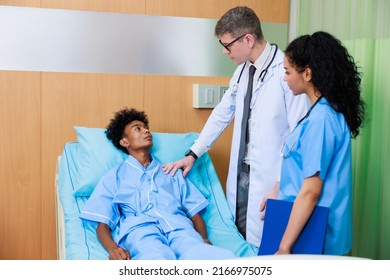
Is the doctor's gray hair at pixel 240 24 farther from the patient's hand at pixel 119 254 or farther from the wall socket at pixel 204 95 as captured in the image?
the patient's hand at pixel 119 254

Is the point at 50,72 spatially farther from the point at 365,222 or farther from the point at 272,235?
the point at 365,222

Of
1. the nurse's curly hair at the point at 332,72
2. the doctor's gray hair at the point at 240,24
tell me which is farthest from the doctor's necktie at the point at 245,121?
the nurse's curly hair at the point at 332,72

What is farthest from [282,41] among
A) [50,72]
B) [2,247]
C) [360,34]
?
[2,247]

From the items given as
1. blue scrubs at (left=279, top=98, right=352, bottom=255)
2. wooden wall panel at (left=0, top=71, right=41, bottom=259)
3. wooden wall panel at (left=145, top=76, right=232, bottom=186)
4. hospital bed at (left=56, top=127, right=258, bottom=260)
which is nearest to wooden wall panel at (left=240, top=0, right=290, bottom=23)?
wooden wall panel at (left=145, top=76, right=232, bottom=186)

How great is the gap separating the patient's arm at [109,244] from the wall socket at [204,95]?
1117mm

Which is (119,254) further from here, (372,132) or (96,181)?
(372,132)

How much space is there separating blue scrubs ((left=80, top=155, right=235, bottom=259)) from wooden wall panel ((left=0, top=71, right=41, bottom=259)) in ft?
2.25

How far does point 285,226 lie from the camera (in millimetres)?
1725

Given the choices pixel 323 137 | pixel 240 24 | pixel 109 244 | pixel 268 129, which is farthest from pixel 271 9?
pixel 109 244

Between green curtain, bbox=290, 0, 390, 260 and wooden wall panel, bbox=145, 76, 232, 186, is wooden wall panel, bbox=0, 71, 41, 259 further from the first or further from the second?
green curtain, bbox=290, 0, 390, 260

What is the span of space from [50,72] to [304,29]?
1472 millimetres

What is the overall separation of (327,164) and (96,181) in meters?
1.17

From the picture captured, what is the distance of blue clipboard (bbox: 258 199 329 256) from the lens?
5.41 ft
